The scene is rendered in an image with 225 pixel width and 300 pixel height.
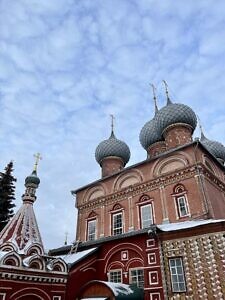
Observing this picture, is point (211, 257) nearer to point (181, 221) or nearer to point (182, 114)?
point (181, 221)

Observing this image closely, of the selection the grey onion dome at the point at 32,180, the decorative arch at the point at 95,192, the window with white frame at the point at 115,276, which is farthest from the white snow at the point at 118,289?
the decorative arch at the point at 95,192

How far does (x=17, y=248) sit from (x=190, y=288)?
6680 millimetres

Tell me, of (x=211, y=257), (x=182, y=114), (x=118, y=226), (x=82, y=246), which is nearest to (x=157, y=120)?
(x=182, y=114)

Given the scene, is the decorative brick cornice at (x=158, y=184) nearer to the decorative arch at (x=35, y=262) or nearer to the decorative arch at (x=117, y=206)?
the decorative arch at (x=117, y=206)

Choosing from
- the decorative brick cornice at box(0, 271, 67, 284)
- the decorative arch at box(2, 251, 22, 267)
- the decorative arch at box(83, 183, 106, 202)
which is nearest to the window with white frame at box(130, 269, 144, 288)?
the decorative brick cornice at box(0, 271, 67, 284)

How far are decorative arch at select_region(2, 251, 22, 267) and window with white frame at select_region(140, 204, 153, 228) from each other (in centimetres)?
705

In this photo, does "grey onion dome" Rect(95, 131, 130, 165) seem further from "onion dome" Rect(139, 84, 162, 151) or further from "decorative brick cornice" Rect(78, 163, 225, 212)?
"decorative brick cornice" Rect(78, 163, 225, 212)

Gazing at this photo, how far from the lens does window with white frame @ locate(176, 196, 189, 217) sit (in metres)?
13.8

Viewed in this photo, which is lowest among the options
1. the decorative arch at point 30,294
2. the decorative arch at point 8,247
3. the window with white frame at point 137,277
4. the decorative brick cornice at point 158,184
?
the decorative arch at point 30,294

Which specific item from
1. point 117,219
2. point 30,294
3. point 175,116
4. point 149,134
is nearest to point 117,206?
point 117,219

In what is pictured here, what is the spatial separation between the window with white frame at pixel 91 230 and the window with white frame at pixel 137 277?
5405mm

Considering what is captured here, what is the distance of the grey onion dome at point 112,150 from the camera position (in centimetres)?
2045

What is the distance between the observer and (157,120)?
737 inches

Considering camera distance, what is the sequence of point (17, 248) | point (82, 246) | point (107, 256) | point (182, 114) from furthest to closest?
1. point (182, 114)
2. point (82, 246)
3. point (107, 256)
4. point (17, 248)
